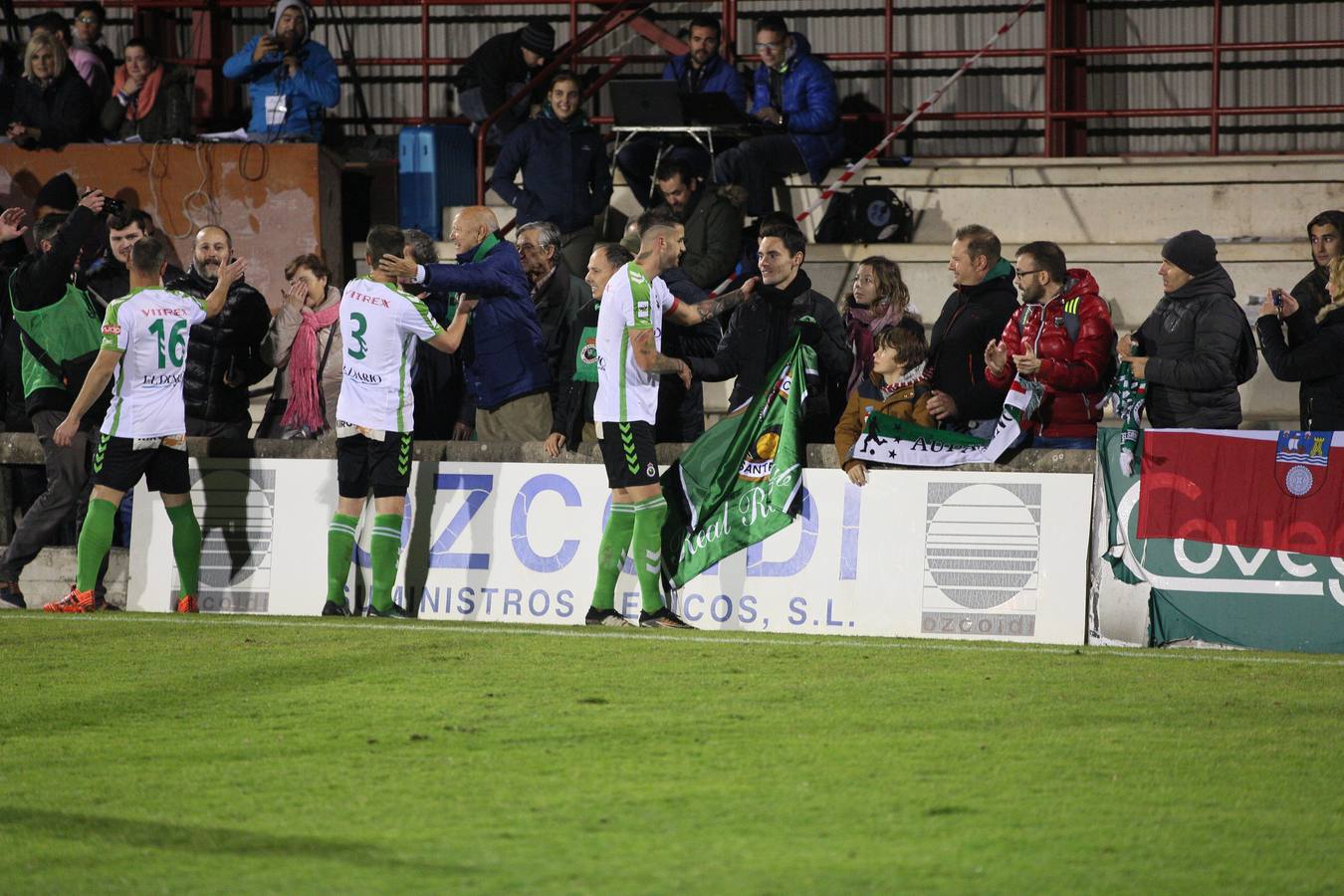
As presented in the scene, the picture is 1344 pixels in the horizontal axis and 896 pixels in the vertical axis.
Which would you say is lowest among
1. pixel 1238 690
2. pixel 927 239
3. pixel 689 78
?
pixel 1238 690

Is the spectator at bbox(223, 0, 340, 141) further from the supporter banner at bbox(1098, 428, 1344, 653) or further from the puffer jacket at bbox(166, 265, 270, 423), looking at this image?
the supporter banner at bbox(1098, 428, 1344, 653)

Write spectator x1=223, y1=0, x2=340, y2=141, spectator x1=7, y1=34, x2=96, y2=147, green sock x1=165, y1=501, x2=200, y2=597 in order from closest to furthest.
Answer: green sock x1=165, y1=501, x2=200, y2=597 < spectator x1=7, y1=34, x2=96, y2=147 < spectator x1=223, y1=0, x2=340, y2=141

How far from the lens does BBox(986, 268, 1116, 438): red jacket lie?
924 cm

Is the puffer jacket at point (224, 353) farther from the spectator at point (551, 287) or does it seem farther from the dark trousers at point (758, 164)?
the dark trousers at point (758, 164)

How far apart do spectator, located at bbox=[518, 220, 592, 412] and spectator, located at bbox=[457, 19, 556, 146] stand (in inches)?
156

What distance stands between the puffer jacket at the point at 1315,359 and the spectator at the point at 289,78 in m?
8.54

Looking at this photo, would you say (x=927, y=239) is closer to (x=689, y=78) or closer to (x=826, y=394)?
(x=689, y=78)

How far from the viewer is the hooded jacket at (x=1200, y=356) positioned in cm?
909

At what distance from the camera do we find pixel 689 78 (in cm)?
1455

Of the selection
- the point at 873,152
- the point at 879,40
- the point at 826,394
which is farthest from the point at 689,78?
the point at 826,394

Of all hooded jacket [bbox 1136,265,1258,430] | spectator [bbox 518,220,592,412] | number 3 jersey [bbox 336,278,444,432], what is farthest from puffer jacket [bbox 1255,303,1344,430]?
number 3 jersey [bbox 336,278,444,432]

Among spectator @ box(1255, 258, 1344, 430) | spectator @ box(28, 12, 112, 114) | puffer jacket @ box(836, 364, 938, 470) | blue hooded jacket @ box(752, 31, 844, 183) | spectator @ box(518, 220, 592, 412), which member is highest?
spectator @ box(28, 12, 112, 114)

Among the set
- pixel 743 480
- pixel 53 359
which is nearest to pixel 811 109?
pixel 743 480

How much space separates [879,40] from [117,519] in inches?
387
